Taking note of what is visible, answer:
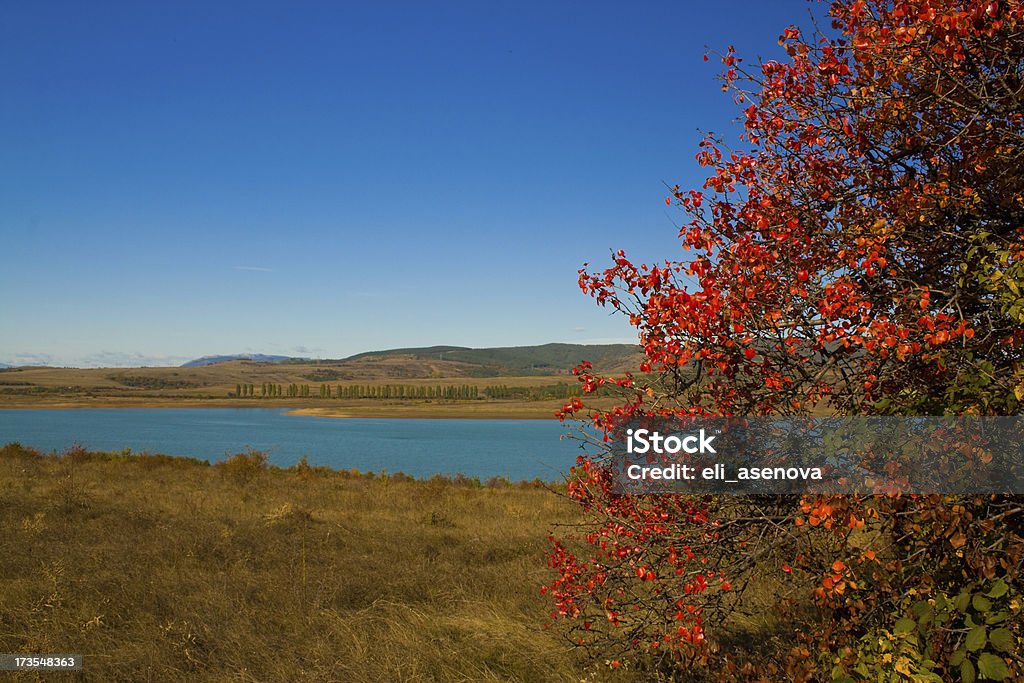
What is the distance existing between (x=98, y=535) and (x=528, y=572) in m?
8.11

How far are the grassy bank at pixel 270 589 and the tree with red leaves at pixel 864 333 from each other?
2819 mm

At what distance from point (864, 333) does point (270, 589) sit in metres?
8.65

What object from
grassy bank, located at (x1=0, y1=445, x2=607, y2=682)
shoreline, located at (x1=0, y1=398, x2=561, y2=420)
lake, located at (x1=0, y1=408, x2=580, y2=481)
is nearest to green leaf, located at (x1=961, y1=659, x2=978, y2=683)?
grassy bank, located at (x1=0, y1=445, x2=607, y2=682)

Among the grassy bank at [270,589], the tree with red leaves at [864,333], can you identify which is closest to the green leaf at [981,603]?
the tree with red leaves at [864,333]

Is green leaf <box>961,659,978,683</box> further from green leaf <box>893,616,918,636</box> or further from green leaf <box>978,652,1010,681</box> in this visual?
green leaf <box>893,616,918,636</box>

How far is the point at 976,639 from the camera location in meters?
3.81

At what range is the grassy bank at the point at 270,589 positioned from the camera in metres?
7.08

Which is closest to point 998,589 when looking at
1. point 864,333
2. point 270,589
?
point 864,333

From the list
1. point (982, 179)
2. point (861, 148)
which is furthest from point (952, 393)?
point (861, 148)

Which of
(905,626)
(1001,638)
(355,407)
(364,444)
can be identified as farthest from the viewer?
(355,407)

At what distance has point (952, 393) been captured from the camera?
3.88 meters

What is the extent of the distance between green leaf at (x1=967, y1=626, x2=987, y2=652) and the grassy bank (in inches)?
143

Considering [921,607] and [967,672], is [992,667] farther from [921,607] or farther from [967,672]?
[921,607]

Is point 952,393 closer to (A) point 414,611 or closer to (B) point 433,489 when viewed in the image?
(A) point 414,611
